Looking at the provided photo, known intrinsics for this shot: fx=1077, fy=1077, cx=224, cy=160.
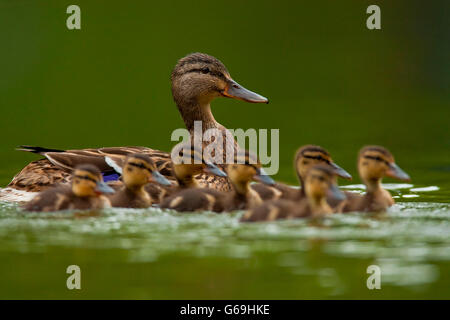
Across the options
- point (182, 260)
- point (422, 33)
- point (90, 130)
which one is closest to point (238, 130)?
point (90, 130)

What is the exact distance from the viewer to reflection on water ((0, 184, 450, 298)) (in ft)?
15.6

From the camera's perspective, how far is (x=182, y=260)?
16.8 ft

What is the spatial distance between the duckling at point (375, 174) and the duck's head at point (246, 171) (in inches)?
21.5

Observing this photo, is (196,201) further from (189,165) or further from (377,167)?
(377,167)

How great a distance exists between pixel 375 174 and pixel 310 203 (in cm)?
64

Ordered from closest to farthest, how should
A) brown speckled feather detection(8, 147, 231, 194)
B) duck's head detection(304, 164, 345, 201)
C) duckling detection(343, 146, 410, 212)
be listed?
1. duck's head detection(304, 164, 345, 201)
2. duckling detection(343, 146, 410, 212)
3. brown speckled feather detection(8, 147, 231, 194)

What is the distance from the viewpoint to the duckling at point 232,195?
6.35 meters

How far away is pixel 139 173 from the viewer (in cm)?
646

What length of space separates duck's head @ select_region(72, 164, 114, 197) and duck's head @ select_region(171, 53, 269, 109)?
1723 mm

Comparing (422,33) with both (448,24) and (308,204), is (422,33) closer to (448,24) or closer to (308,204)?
(448,24)

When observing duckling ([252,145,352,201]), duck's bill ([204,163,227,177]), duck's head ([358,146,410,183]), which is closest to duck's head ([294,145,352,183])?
duckling ([252,145,352,201])

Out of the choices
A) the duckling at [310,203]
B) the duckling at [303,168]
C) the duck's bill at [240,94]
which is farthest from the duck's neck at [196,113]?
the duckling at [310,203]

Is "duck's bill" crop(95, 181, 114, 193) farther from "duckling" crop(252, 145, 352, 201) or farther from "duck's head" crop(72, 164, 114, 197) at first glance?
"duckling" crop(252, 145, 352, 201)

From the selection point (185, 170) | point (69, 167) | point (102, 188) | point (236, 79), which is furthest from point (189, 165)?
point (236, 79)
